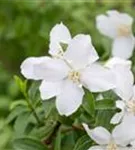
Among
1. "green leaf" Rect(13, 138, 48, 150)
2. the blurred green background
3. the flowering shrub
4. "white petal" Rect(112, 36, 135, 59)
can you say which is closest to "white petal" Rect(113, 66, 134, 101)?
the flowering shrub

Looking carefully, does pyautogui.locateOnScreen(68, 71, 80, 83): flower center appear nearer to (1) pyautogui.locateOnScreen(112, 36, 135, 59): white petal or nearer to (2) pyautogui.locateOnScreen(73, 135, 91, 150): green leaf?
(2) pyautogui.locateOnScreen(73, 135, 91, 150): green leaf

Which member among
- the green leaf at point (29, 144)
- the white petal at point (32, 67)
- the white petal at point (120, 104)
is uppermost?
the white petal at point (32, 67)

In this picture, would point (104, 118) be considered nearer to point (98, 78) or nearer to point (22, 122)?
point (98, 78)

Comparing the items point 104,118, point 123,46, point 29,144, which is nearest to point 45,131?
point 29,144

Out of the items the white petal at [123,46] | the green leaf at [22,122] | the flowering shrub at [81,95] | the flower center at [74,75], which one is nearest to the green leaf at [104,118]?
the flowering shrub at [81,95]

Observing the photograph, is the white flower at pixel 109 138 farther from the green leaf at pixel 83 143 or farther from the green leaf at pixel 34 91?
the green leaf at pixel 34 91

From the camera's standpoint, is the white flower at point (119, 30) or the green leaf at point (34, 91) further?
the white flower at point (119, 30)
